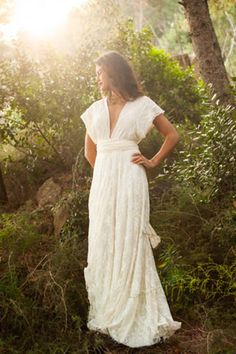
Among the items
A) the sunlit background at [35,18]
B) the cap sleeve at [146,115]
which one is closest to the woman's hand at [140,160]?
the cap sleeve at [146,115]

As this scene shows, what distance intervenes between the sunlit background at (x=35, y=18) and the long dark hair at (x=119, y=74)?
9.32 feet

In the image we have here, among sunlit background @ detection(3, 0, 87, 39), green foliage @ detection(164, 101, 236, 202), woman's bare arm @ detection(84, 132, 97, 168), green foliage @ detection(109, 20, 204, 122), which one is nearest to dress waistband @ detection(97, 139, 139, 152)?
woman's bare arm @ detection(84, 132, 97, 168)

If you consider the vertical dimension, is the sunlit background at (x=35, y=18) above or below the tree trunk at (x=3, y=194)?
above

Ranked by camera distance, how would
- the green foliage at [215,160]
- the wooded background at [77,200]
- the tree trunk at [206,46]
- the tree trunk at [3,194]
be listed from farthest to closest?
the tree trunk at [3,194] → the tree trunk at [206,46] → the green foliage at [215,160] → the wooded background at [77,200]

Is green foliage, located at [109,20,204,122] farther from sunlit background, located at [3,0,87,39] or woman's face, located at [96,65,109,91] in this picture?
woman's face, located at [96,65,109,91]

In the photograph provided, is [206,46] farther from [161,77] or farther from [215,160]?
[161,77]

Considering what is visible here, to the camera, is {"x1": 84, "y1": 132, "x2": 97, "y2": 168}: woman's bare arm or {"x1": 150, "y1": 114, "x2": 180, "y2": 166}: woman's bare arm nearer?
{"x1": 150, "y1": 114, "x2": 180, "y2": 166}: woman's bare arm

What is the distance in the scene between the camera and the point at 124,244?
3.74 meters

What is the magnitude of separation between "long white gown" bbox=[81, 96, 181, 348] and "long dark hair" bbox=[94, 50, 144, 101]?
0.35ft

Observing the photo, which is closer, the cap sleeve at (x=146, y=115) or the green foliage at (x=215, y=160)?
the cap sleeve at (x=146, y=115)

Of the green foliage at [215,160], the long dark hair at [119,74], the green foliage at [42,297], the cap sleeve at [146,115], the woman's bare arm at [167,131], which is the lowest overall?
the green foliage at [42,297]

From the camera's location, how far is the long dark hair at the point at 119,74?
12.4ft

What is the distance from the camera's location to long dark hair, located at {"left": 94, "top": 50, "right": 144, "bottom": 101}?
377 cm

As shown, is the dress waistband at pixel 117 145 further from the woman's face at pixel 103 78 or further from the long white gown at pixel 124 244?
the woman's face at pixel 103 78
